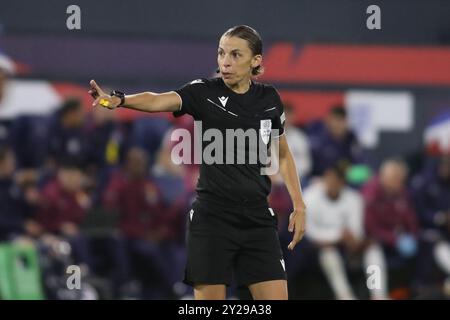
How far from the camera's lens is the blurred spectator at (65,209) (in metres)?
10.3

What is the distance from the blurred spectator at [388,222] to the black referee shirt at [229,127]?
6.05 m

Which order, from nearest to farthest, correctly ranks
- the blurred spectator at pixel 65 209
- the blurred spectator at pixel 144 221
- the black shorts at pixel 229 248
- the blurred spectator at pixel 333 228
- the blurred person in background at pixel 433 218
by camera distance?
the black shorts at pixel 229 248 → the blurred spectator at pixel 65 209 → the blurred spectator at pixel 144 221 → the blurred spectator at pixel 333 228 → the blurred person in background at pixel 433 218

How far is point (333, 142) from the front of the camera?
36.3 ft

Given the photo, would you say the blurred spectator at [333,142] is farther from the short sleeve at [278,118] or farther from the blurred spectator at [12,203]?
the short sleeve at [278,118]

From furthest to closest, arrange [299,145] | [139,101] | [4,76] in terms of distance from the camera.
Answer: [299,145] → [4,76] → [139,101]

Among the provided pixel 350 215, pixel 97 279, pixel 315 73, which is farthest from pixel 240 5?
pixel 97 279

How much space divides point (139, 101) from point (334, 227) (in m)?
6.24

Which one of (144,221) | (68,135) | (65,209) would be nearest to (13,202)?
(65,209)

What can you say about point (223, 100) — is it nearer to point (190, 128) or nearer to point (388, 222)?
point (190, 128)

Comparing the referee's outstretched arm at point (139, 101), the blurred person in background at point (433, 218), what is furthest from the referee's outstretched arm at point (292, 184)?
the blurred person in background at point (433, 218)

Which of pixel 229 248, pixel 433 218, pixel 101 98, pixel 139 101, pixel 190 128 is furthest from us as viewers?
pixel 433 218

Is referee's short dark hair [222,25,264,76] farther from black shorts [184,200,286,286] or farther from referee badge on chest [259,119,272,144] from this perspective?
black shorts [184,200,286,286]

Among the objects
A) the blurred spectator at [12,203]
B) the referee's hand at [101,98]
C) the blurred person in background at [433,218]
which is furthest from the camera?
A: the blurred person in background at [433,218]

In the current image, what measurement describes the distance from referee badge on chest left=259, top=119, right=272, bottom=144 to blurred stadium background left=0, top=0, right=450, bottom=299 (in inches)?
207
